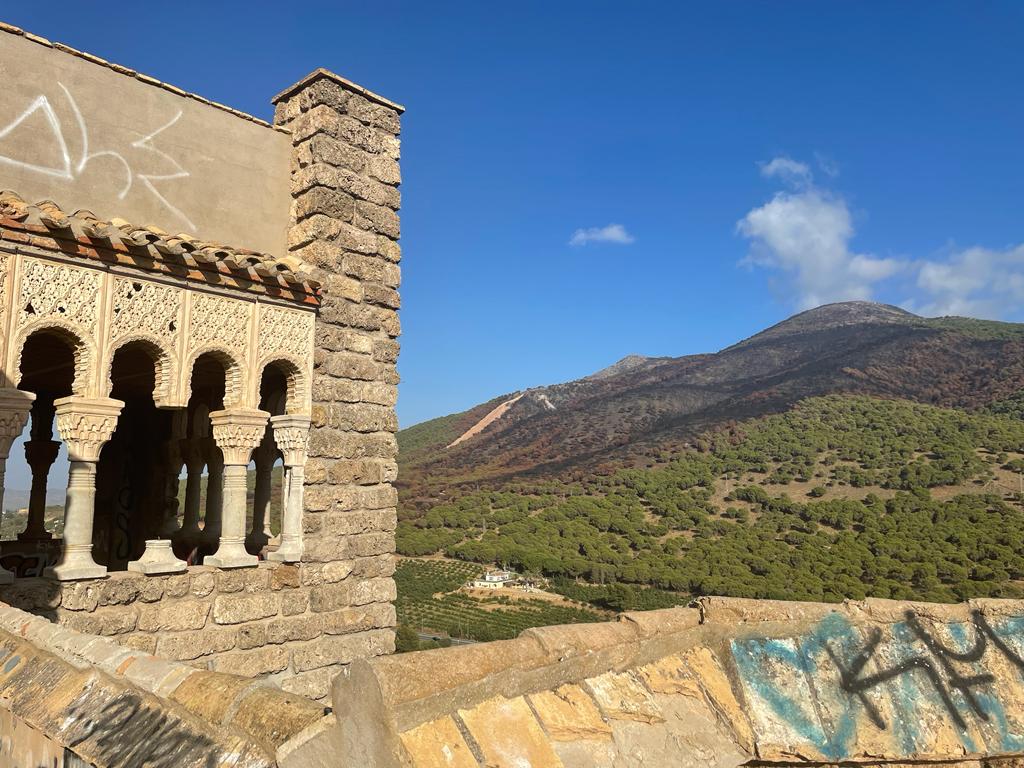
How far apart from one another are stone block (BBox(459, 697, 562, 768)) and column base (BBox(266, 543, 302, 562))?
482 centimetres

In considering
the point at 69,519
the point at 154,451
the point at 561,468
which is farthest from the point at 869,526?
the point at 69,519

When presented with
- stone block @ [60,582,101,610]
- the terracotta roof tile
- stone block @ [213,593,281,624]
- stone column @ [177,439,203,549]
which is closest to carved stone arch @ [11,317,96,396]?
the terracotta roof tile

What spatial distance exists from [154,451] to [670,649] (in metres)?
9.04

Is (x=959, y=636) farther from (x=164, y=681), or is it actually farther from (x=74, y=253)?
(x=74, y=253)

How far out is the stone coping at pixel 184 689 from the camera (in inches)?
78.8

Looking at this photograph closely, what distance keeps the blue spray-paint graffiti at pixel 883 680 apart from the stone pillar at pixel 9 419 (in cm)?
482

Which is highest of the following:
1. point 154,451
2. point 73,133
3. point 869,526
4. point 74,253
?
point 73,133

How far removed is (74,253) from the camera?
5.29 metres

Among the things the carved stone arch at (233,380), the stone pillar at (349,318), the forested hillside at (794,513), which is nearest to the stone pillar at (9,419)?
the carved stone arch at (233,380)

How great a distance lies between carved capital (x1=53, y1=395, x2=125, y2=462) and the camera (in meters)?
5.38

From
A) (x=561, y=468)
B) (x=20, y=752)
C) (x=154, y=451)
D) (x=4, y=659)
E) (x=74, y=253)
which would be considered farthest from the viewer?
(x=561, y=468)

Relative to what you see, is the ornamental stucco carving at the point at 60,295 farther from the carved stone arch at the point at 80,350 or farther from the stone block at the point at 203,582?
the stone block at the point at 203,582

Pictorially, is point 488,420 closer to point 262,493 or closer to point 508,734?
point 262,493

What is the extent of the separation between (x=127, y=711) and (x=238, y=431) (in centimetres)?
398
